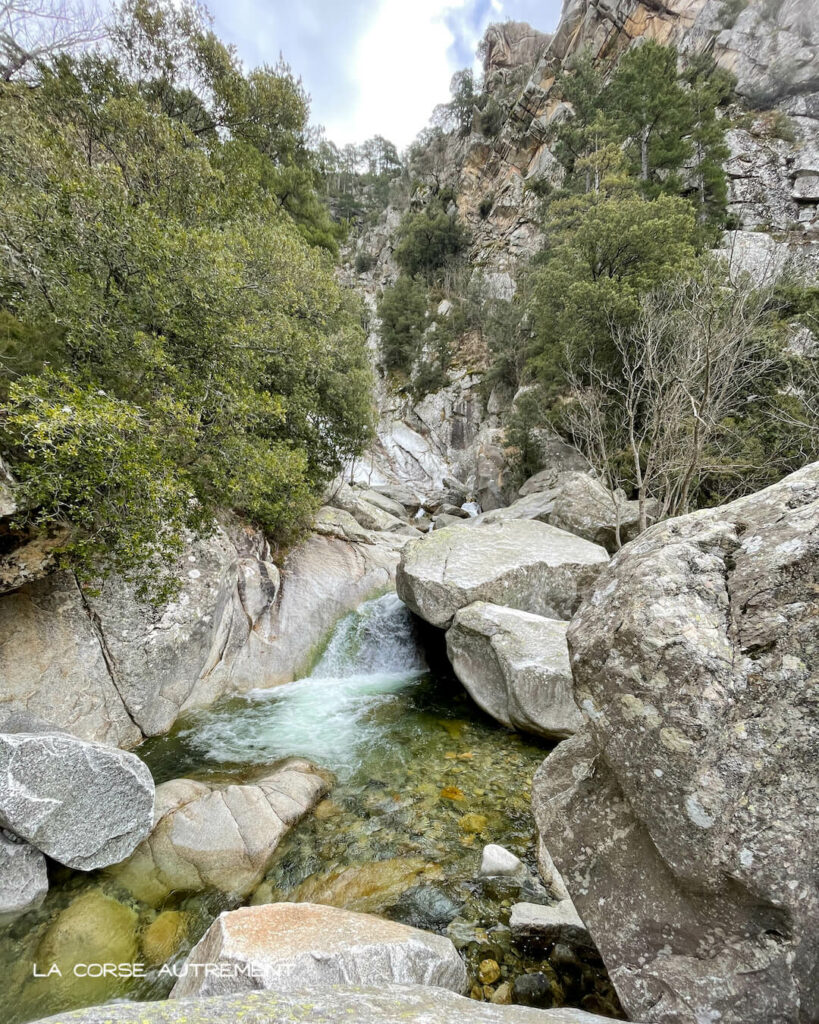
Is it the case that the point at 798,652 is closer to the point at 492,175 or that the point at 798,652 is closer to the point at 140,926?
the point at 140,926

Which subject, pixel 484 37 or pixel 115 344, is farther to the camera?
pixel 484 37

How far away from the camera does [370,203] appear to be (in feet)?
221

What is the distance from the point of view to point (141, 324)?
816 centimetres

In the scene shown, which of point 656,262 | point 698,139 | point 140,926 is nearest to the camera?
point 140,926

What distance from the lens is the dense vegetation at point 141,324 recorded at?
641 centimetres

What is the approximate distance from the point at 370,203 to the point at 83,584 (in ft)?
254

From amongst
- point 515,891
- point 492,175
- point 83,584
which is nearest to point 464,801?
point 515,891

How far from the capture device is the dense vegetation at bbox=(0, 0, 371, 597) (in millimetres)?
6406

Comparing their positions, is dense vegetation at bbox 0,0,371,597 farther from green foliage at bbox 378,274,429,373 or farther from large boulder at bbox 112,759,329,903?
green foliage at bbox 378,274,429,373

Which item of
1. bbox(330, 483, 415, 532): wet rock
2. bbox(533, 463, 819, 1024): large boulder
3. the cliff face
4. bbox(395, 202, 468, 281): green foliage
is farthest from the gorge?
bbox(395, 202, 468, 281): green foliage

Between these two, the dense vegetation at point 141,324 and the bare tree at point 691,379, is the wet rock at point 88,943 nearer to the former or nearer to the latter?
the dense vegetation at point 141,324

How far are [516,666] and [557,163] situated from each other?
44.9 metres

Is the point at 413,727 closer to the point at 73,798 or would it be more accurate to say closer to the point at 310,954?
the point at 310,954

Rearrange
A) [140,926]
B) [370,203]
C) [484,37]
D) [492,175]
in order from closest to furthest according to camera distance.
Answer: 1. [140,926]
2. [492,175]
3. [484,37]
4. [370,203]
